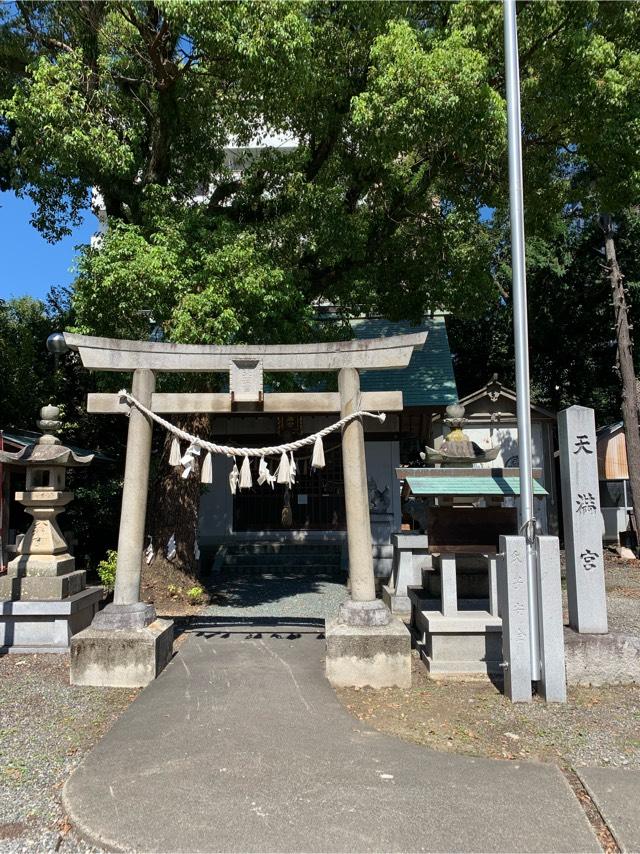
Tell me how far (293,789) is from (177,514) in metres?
8.11

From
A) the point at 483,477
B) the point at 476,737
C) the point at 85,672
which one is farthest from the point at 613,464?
the point at 85,672

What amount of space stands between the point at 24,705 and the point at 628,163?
12.5 metres

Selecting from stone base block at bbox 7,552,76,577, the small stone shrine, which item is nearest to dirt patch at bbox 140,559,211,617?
the small stone shrine

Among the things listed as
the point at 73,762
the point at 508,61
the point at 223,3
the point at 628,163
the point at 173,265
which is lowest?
the point at 73,762

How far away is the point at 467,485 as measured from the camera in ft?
23.7

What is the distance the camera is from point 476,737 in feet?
16.0

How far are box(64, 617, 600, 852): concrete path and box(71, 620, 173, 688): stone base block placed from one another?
682 millimetres

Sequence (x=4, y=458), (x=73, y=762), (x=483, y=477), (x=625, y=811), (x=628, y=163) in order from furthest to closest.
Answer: (x=628, y=163), (x=4, y=458), (x=483, y=477), (x=73, y=762), (x=625, y=811)

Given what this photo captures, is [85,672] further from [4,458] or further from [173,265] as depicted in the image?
[173,265]

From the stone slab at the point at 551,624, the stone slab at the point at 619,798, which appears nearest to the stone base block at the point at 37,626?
the stone slab at the point at 551,624

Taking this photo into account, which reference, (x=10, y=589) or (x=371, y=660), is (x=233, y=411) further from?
(x=10, y=589)

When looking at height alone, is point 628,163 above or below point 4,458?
above

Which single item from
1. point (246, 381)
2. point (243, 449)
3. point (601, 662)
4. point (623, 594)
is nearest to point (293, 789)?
point (243, 449)

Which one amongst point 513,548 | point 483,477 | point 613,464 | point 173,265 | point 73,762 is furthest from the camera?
point 613,464
